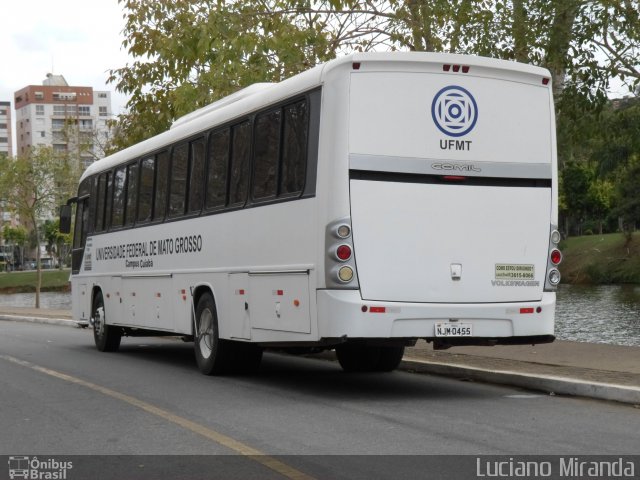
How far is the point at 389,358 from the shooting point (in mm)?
14164

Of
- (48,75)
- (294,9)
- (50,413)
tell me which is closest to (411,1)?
(294,9)

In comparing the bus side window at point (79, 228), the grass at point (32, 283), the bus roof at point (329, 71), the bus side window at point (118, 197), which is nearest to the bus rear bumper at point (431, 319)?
the bus roof at point (329, 71)

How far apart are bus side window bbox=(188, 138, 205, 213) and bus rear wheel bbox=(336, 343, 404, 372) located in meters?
2.61

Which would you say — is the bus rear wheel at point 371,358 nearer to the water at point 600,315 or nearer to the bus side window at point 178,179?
the bus side window at point 178,179

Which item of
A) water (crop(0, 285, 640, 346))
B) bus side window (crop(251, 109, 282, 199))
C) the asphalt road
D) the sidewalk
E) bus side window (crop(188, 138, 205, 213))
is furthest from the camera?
water (crop(0, 285, 640, 346))

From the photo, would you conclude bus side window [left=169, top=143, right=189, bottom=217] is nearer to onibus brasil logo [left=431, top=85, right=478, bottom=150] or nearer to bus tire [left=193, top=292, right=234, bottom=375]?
bus tire [left=193, top=292, right=234, bottom=375]

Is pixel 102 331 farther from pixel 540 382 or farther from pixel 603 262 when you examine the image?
pixel 603 262

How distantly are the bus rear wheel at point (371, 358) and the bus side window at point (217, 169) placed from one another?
2442 millimetres

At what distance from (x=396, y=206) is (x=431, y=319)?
1.17 metres

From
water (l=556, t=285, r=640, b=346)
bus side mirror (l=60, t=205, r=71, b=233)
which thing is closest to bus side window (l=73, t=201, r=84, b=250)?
bus side mirror (l=60, t=205, r=71, b=233)

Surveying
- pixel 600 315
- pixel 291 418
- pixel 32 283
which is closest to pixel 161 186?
pixel 291 418

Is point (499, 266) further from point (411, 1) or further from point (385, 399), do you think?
point (411, 1)

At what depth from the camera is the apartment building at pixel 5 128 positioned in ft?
602
